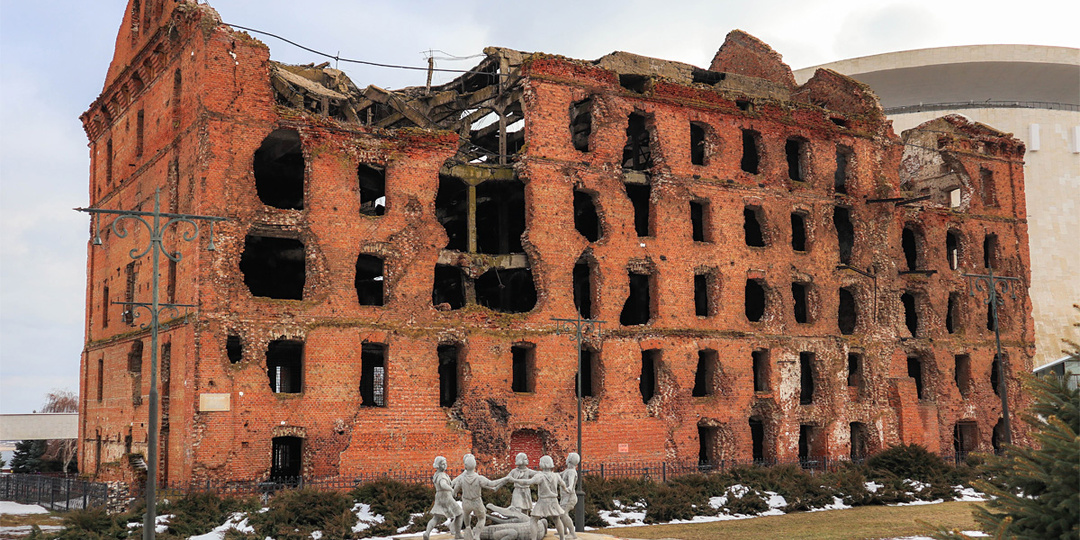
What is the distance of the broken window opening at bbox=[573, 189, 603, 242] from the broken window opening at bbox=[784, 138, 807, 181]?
7114 millimetres

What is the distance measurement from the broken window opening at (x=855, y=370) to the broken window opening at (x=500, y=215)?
41.4ft

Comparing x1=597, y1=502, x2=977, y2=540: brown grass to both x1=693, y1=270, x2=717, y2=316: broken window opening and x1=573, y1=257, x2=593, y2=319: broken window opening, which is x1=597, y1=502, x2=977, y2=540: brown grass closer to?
x1=693, y1=270, x2=717, y2=316: broken window opening

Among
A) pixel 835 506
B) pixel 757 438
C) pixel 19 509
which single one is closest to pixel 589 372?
pixel 757 438

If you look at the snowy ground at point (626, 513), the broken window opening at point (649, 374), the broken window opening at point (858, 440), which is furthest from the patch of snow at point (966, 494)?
the broken window opening at point (649, 374)

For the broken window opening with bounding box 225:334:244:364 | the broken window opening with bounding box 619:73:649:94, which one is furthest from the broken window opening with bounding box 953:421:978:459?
the broken window opening with bounding box 225:334:244:364

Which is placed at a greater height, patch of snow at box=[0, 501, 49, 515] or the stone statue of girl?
the stone statue of girl

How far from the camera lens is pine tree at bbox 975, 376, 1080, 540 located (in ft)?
27.7

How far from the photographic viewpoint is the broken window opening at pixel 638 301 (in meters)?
32.4

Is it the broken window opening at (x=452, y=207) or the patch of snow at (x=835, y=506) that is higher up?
the broken window opening at (x=452, y=207)

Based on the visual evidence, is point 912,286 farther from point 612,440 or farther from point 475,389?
point 475,389

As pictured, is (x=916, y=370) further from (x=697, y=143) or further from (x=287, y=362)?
(x=287, y=362)

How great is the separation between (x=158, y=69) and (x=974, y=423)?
103ft

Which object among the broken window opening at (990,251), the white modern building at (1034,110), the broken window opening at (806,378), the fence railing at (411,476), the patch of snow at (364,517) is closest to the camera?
the patch of snow at (364,517)

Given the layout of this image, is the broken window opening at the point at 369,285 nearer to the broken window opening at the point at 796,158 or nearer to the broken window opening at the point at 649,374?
the broken window opening at the point at 649,374
